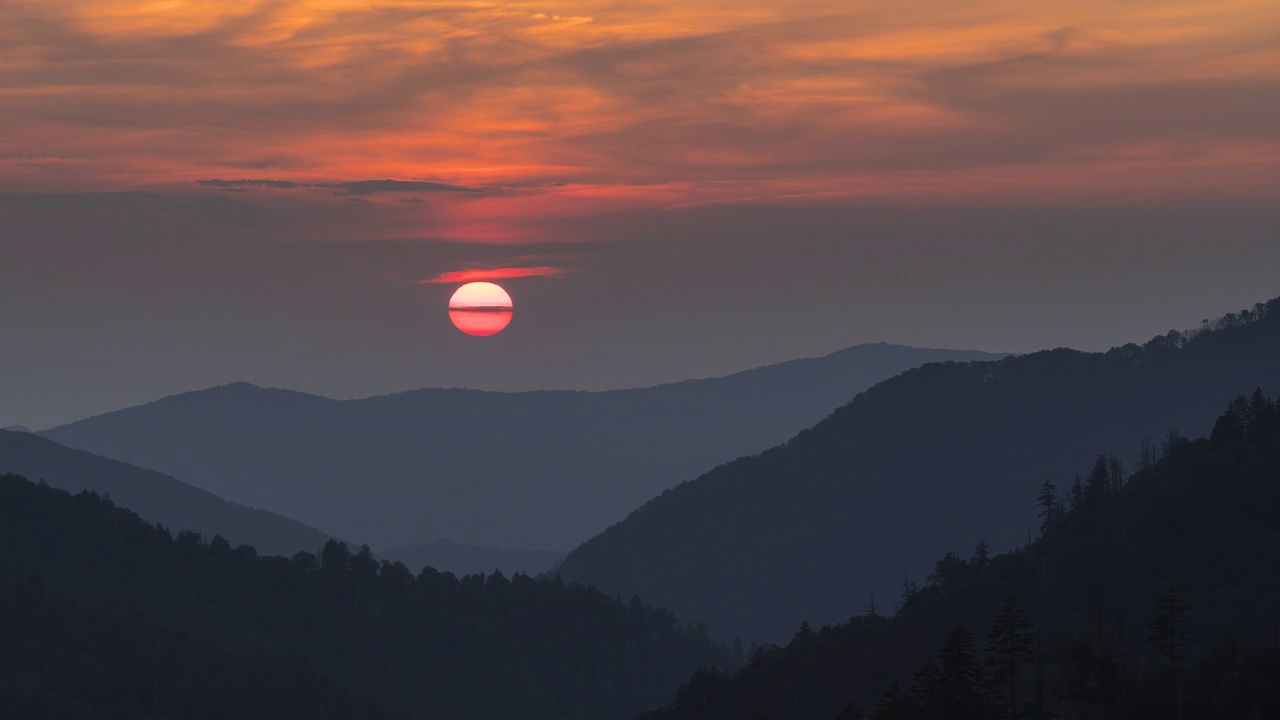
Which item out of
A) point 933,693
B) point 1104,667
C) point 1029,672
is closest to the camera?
point 933,693

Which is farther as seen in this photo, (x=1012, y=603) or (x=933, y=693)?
(x=1012, y=603)

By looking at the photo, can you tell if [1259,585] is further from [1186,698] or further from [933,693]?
[933,693]

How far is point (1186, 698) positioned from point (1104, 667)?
9466 mm

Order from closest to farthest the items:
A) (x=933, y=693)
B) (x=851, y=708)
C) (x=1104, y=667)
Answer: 1. (x=933, y=693)
2. (x=851, y=708)
3. (x=1104, y=667)

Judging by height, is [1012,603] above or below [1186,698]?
above

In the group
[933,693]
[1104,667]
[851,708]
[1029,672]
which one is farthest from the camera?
[1029,672]

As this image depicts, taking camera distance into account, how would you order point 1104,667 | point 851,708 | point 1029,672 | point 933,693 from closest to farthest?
point 933,693
point 851,708
point 1104,667
point 1029,672

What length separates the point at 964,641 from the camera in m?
105

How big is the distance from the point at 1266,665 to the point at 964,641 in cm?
2888

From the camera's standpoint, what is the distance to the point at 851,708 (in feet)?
382

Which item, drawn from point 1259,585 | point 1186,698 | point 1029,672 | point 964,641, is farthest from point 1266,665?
point 1259,585

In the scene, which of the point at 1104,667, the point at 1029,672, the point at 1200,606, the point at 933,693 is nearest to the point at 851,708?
the point at 933,693

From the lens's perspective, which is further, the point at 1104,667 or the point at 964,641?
the point at 1104,667

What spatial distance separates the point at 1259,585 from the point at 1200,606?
10081mm
